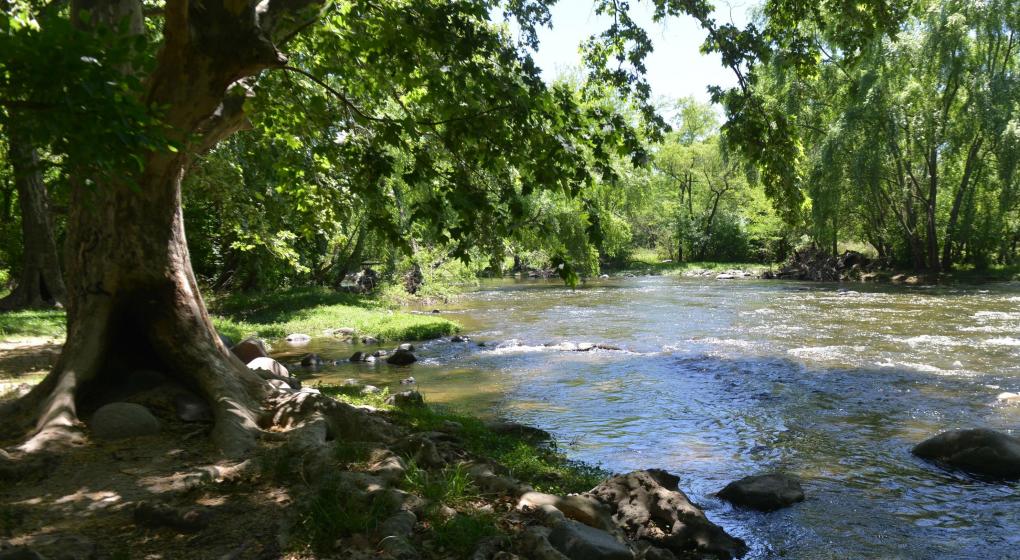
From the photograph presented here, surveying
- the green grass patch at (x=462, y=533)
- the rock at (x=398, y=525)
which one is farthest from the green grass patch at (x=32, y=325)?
the green grass patch at (x=462, y=533)

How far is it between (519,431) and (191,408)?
4097 millimetres

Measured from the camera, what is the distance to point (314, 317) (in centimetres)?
2212

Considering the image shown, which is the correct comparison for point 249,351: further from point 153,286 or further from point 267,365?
point 153,286

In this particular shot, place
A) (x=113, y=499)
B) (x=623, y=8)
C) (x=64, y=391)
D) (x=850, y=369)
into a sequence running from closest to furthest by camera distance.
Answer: (x=113, y=499) < (x=64, y=391) < (x=623, y=8) < (x=850, y=369)

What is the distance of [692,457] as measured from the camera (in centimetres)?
865

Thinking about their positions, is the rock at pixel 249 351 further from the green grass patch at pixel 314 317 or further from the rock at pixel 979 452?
the rock at pixel 979 452

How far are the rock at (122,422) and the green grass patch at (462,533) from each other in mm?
3249

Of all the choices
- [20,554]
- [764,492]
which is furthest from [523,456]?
[20,554]

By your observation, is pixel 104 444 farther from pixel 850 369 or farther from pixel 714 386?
pixel 850 369

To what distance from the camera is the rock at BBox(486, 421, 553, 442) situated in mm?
8859

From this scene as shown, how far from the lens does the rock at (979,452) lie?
766 cm

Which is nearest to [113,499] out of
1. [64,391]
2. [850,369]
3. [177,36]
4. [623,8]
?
[64,391]

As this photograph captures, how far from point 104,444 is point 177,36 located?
141 inches

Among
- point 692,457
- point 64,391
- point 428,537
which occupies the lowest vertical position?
point 692,457
